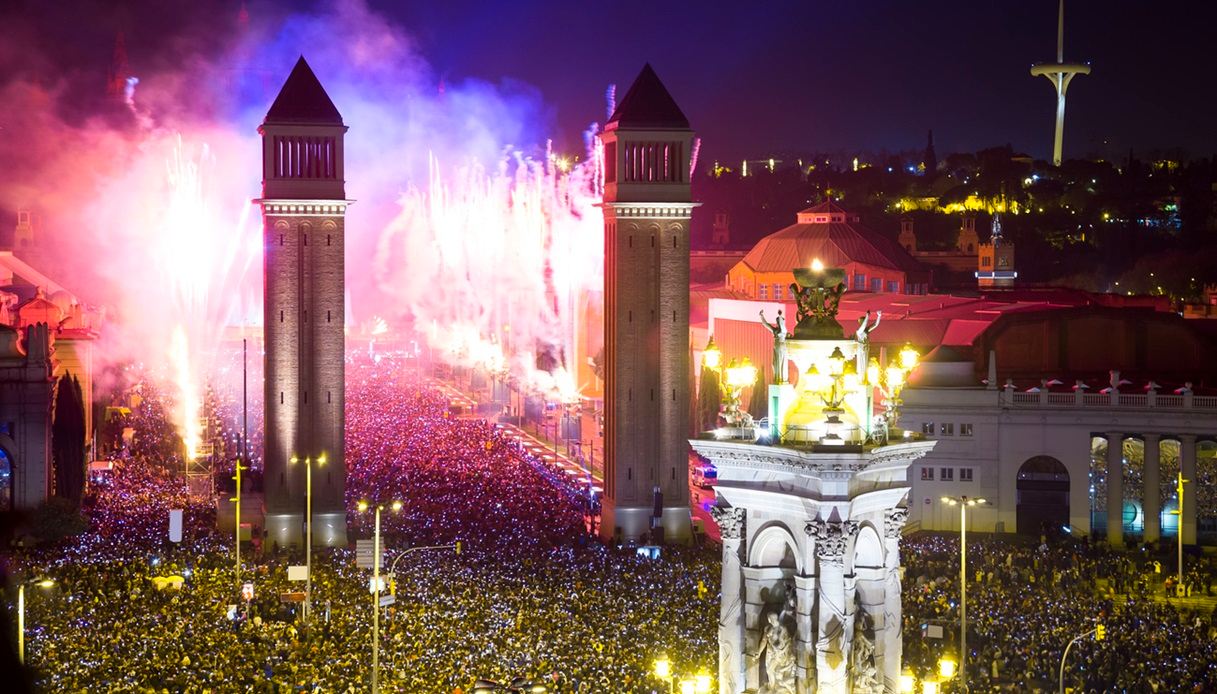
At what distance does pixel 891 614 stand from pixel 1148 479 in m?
47.3

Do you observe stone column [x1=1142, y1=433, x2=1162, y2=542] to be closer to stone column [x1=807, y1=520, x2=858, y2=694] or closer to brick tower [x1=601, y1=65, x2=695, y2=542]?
brick tower [x1=601, y1=65, x2=695, y2=542]

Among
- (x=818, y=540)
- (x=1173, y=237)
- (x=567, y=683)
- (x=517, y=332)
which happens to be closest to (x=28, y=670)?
(x=818, y=540)

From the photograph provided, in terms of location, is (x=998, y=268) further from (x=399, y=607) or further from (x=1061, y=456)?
(x=399, y=607)

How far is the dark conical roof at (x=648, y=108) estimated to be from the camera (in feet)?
225

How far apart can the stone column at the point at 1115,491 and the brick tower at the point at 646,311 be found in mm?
17268

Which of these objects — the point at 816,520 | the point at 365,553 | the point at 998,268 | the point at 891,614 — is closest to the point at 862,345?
the point at 816,520

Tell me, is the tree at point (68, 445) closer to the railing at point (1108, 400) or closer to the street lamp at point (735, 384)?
the railing at point (1108, 400)

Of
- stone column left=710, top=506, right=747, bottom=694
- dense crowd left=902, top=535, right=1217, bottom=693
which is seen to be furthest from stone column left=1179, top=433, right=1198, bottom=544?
stone column left=710, top=506, right=747, bottom=694

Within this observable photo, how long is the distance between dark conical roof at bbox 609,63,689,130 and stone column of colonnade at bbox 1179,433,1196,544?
2387 centimetres

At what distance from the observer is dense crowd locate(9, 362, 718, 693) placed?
3569 cm

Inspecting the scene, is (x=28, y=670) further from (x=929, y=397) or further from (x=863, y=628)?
(x=929, y=397)

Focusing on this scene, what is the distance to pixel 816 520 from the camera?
2450 centimetres

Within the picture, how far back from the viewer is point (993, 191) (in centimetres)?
18750

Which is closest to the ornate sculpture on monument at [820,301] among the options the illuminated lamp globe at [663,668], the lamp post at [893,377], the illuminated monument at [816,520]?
the illuminated monument at [816,520]
